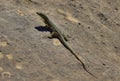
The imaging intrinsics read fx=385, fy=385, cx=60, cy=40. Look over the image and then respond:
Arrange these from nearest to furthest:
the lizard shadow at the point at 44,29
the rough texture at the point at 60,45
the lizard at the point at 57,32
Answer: the rough texture at the point at 60,45
the lizard at the point at 57,32
the lizard shadow at the point at 44,29

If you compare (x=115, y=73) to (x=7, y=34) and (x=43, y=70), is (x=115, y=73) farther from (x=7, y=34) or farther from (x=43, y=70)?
(x=7, y=34)

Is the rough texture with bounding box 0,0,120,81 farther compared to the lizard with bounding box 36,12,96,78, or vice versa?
the lizard with bounding box 36,12,96,78

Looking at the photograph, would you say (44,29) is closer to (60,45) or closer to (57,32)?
(57,32)

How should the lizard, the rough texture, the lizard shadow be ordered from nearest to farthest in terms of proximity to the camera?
1. the rough texture
2. the lizard
3. the lizard shadow

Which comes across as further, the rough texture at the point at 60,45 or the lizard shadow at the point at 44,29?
the lizard shadow at the point at 44,29

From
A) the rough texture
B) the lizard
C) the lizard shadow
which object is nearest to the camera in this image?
the rough texture

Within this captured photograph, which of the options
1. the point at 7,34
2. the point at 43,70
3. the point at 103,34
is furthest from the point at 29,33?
the point at 103,34

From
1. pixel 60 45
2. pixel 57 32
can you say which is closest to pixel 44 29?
pixel 57 32

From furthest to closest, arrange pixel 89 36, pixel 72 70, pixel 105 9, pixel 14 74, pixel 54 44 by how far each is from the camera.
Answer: pixel 105 9 → pixel 89 36 → pixel 54 44 → pixel 72 70 → pixel 14 74

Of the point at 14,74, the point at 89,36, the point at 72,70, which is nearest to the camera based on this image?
the point at 14,74
